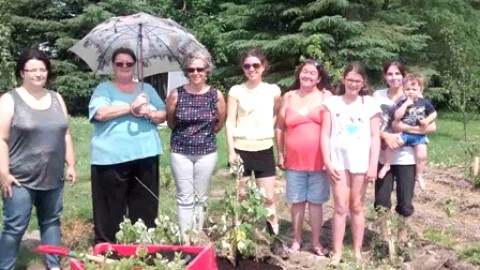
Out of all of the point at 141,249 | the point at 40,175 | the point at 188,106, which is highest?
the point at 188,106

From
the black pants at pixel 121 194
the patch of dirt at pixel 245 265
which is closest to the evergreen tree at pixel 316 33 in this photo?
the black pants at pixel 121 194

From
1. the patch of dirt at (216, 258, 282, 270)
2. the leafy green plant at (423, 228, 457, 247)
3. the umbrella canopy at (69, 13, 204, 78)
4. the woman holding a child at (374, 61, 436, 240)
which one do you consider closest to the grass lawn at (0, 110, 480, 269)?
the patch of dirt at (216, 258, 282, 270)

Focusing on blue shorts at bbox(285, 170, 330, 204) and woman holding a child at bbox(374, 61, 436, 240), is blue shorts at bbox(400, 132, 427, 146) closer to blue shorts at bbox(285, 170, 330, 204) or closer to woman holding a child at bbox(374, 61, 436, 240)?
woman holding a child at bbox(374, 61, 436, 240)

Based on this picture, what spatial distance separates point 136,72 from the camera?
5.04m

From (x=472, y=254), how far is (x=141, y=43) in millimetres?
3175

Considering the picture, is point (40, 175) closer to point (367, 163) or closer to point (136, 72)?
→ point (136, 72)

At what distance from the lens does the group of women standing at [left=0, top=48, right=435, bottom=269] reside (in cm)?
434

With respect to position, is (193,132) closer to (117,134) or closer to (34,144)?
(117,134)

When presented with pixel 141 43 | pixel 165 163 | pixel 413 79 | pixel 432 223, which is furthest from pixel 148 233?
pixel 165 163

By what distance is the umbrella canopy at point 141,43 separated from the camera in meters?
5.18

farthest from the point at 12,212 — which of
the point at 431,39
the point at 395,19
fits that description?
the point at 431,39

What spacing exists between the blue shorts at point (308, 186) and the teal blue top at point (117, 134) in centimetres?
113

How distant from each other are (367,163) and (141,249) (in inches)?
78.7

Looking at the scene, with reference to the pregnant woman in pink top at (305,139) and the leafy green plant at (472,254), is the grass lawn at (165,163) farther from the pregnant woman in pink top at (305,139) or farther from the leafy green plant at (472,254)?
the leafy green plant at (472,254)
